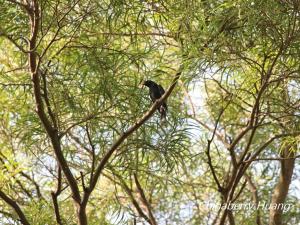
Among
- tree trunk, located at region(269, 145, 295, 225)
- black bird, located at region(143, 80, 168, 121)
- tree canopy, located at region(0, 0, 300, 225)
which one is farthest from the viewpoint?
tree trunk, located at region(269, 145, 295, 225)

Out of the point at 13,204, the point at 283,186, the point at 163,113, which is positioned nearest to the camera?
the point at 13,204

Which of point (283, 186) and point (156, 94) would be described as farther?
point (283, 186)

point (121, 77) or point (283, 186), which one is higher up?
point (283, 186)

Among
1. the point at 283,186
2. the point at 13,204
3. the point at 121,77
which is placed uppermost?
the point at 283,186

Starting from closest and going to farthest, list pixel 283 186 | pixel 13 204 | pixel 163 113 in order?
pixel 13 204
pixel 163 113
pixel 283 186

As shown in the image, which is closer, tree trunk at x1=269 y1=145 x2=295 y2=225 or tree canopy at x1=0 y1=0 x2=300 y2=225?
tree canopy at x1=0 y1=0 x2=300 y2=225

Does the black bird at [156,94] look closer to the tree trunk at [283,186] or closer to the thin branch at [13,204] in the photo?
the thin branch at [13,204]

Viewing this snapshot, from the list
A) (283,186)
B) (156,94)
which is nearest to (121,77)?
(156,94)

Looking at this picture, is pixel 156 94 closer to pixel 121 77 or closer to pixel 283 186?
pixel 121 77

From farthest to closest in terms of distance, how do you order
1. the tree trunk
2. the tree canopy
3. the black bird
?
the tree trunk
the black bird
the tree canopy

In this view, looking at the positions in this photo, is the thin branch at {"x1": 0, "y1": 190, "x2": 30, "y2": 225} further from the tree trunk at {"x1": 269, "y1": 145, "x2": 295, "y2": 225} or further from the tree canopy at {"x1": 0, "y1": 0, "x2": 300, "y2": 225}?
the tree trunk at {"x1": 269, "y1": 145, "x2": 295, "y2": 225}

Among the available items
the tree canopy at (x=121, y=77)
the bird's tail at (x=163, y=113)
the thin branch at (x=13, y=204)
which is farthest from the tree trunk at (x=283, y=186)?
the thin branch at (x=13, y=204)

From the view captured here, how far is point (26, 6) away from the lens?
141 centimetres

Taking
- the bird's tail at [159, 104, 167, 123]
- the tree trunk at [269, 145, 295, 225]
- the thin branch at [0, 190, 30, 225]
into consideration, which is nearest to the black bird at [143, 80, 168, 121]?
the bird's tail at [159, 104, 167, 123]
